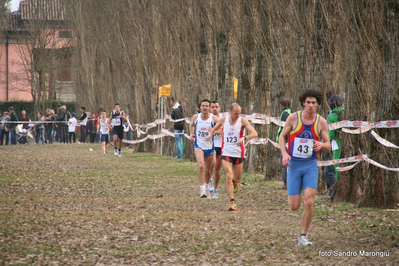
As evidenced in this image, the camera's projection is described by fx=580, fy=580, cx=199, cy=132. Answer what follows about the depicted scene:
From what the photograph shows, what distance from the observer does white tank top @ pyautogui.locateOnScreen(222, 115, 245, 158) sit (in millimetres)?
11578

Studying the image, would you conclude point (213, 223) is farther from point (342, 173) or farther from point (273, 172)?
point (273, 172)

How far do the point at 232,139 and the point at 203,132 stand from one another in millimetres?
1432

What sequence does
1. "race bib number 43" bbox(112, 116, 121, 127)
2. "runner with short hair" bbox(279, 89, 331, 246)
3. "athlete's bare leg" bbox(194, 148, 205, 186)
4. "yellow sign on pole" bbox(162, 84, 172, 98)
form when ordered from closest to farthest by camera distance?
"runner with short hair" bbox(279, 89, 331, 246), "athlete's bare leg" bbox(194, 148, 205, 186), "yellow sign on pole" bbox(162, 84, 172, 98), "race bib number 43" bbox(112, 116, 121, 127)

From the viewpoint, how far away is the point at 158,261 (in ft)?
22.0

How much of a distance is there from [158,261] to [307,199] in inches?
86.3

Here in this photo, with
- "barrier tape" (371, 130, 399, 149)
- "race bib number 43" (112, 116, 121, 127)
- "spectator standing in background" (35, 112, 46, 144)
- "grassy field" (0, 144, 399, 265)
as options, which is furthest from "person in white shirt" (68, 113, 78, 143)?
"barrier tape" (371, 130, 399, 149)

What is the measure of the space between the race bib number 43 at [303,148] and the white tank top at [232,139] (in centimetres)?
383

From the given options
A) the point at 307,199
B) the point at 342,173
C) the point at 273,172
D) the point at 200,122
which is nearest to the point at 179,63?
the point at 273,172

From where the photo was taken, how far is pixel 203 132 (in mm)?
12961

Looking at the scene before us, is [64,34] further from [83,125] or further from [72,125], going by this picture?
[72,125]

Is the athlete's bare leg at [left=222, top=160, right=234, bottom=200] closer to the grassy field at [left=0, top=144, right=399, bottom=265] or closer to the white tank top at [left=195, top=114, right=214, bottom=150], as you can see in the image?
the grassy field at [left=0, top=144, right=399, bottom=265]

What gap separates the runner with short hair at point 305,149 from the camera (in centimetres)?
Answer: 769

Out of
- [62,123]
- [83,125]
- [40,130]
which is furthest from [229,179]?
[83,125]

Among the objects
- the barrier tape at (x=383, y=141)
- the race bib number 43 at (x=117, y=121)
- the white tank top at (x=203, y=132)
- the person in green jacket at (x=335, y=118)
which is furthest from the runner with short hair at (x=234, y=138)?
the race bib number 43 at (x=117, y=121)
